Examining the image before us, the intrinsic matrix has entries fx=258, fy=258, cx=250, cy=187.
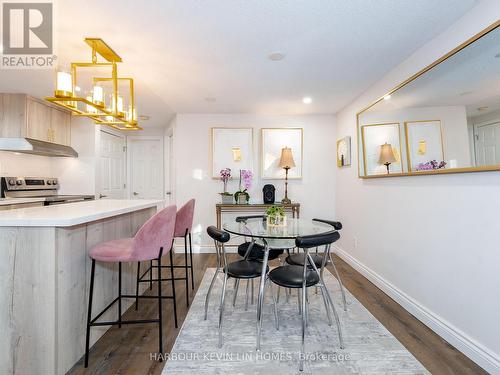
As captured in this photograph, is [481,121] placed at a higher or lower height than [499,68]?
lower

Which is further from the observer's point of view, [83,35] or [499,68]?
[83,35]

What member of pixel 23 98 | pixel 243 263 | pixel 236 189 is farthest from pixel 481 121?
pixel 23 98

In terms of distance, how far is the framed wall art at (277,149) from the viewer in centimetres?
420

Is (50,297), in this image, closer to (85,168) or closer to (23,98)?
(23,98)

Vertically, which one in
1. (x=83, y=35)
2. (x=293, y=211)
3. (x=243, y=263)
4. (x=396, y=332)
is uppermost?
(x=83, y=35)

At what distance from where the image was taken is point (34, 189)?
12.5 ft

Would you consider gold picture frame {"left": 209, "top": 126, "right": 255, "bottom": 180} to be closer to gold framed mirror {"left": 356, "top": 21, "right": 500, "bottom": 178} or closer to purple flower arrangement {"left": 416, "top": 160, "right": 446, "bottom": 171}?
gold framed mirror {"left": 356, "top": 21, "right": 500, "bottom": 178}

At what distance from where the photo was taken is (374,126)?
114 inches

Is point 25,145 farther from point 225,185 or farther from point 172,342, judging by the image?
point 172,342

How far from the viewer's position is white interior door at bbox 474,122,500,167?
152 centimetres

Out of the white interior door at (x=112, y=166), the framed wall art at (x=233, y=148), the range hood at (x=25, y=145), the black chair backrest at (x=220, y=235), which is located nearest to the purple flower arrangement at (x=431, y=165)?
the black chair backrest at (x=220, y=235)

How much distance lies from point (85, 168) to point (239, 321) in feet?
12.5

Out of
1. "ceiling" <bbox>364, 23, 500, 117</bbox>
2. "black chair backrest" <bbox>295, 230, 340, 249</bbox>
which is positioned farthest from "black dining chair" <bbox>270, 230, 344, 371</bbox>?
"ceiling" <bbox>364, 23, 500, 117</bbox>

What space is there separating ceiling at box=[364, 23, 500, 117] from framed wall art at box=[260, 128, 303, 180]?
81.9 inches
